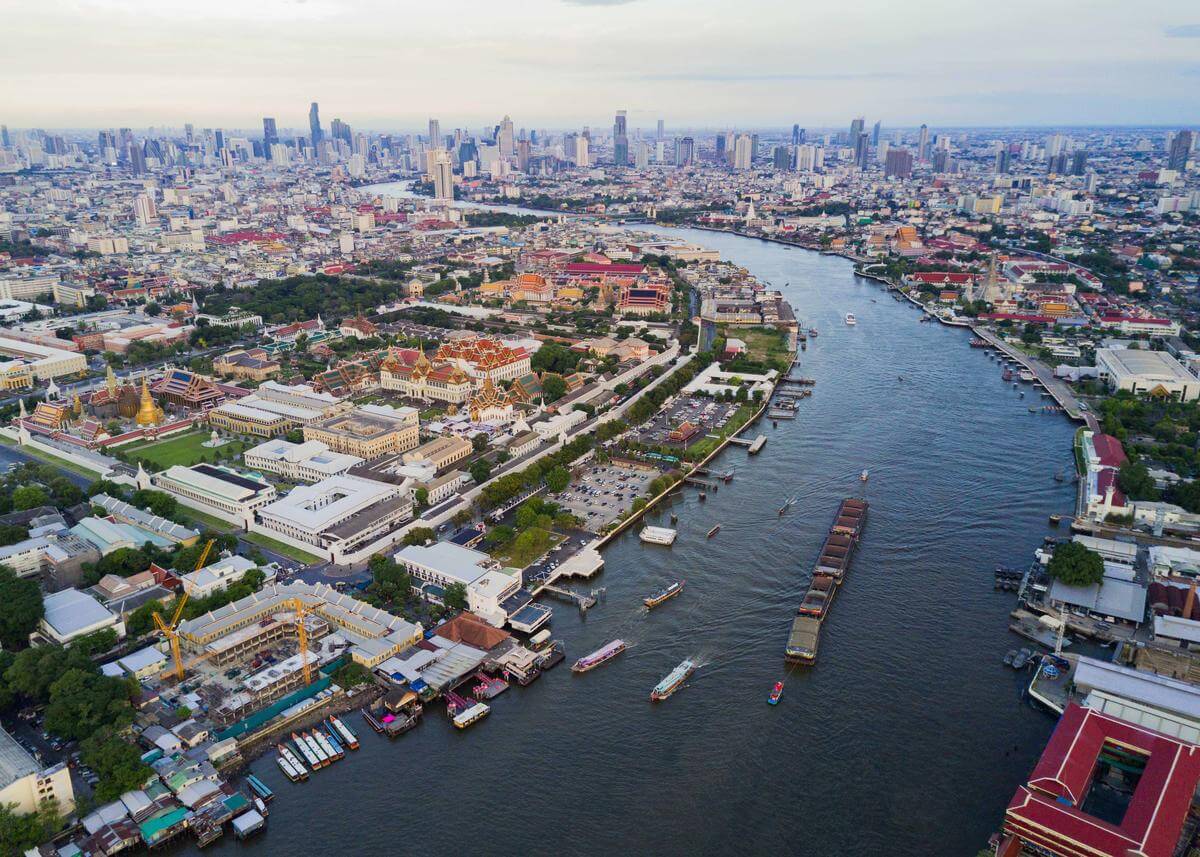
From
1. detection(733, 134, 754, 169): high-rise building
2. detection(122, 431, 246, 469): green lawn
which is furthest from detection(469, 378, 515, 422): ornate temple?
detection(733, 134, 754, 169): high-rise building

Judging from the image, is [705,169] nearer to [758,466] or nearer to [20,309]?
[20,309]

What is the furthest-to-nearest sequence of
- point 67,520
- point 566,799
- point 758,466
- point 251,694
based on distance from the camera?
point 758,466 < point 67,520 < point 251,694 < point 566,799

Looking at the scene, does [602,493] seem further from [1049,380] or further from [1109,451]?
[1049,380]

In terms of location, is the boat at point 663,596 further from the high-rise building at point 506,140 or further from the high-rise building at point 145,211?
the high-rise building at point 506,140

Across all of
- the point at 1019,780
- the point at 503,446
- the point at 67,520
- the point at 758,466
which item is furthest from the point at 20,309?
the point at 1019,780

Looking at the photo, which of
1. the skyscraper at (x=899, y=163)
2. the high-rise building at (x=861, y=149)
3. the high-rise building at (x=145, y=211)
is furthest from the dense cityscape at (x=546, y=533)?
the high-rise building at (x=861, y=149)
